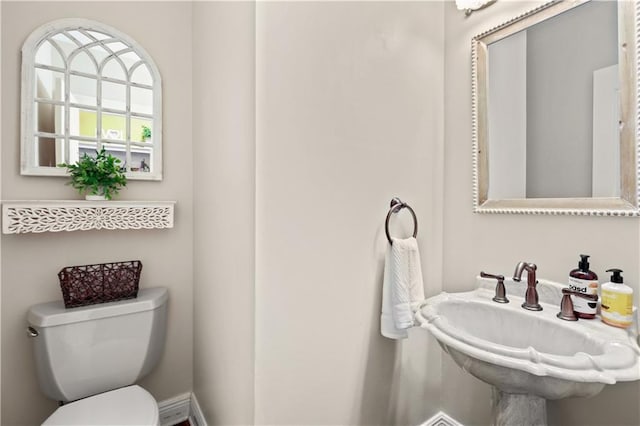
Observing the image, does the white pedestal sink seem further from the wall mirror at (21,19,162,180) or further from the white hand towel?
the wall mirror at (21,19,162,180)

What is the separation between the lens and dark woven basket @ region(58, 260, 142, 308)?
1.16m

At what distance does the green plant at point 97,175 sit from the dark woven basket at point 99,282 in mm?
307

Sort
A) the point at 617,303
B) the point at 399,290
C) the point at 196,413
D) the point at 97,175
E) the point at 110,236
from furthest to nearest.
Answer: the point at 196,413 < the point at 110,236 < the point at 97,175 < the point at 399,290 < the point at 617,303

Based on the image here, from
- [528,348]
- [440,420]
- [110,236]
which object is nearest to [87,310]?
[110,236]

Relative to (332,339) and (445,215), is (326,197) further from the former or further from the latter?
(445,215)

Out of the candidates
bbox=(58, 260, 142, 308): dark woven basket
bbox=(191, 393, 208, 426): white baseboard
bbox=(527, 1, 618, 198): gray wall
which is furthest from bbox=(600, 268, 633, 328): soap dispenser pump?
bbox=(58, 260, 142, 308): dark woven basket

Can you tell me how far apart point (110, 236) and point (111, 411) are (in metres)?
0.69

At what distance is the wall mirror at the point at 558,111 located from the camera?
87cm

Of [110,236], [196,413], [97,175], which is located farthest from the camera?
[196,413]

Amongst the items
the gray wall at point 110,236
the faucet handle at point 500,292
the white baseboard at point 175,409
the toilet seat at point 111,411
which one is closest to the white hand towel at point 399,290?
the faucet handle at point 500,292

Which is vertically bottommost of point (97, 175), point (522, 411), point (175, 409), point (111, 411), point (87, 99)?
point (175, 409)

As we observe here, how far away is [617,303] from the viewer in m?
0.80

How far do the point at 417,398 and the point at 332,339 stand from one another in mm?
613

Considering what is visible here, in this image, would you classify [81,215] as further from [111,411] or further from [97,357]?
[111,411]
